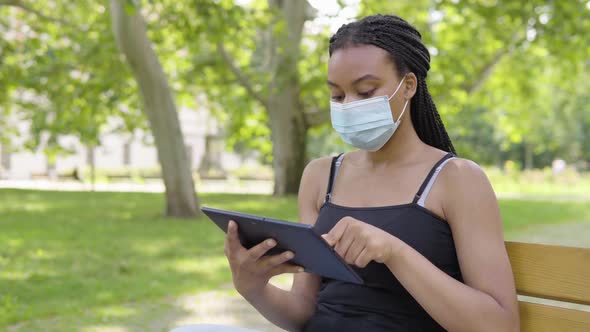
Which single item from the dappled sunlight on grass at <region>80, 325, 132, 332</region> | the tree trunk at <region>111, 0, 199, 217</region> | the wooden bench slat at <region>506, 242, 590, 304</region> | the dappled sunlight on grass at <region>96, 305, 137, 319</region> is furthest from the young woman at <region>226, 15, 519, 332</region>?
the tree trunk at <region>111, 0, 199, 217</region>

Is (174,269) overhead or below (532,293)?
below

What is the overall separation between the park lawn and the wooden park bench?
473cm

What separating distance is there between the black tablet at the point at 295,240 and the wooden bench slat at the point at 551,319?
701 millimetres

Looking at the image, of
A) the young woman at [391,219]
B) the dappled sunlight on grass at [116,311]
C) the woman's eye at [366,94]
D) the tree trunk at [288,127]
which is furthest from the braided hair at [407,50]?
the tree trunk at [288,127]

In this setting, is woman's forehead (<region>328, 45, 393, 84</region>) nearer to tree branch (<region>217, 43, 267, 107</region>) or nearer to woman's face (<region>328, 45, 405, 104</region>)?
woman's face (<region>328, 45, 405, 104</region>)

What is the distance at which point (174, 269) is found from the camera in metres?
8.82

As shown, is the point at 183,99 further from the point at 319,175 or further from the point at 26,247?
the point at 319,175

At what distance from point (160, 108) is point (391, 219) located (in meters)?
12.6

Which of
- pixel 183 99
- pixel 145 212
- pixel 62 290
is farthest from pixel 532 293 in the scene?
pixel 183 99

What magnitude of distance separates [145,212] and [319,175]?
13658mm

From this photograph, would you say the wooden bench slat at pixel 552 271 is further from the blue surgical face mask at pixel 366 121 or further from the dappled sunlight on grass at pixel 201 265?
the dappled sunlight on grass at pixel 201 265

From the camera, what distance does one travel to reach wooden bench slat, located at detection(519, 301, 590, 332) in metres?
2.31

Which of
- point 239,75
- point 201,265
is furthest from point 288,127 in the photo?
point 201,265

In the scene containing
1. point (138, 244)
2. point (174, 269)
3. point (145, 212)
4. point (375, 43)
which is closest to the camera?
point (375, 43)
